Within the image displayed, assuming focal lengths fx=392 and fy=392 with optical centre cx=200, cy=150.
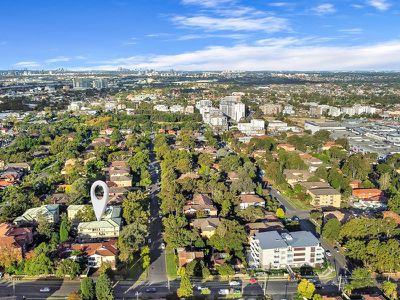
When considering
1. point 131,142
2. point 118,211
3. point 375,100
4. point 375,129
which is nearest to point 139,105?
point 131,142

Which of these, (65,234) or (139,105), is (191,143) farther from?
(139,105)

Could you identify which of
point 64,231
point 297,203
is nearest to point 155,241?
point 64,231

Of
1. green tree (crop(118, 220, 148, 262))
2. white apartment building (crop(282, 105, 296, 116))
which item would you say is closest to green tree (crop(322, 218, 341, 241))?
green tree (crop(118, 220, 148, 262))

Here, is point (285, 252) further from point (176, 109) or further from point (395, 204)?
point (176, 109)

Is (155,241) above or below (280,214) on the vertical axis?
below

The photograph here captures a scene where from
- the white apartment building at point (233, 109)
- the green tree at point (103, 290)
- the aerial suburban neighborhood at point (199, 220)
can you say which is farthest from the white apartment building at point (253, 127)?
the green tree at point (103, 290)

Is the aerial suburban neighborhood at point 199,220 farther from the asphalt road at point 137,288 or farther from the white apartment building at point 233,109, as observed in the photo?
the white apartment building at point 233,109
